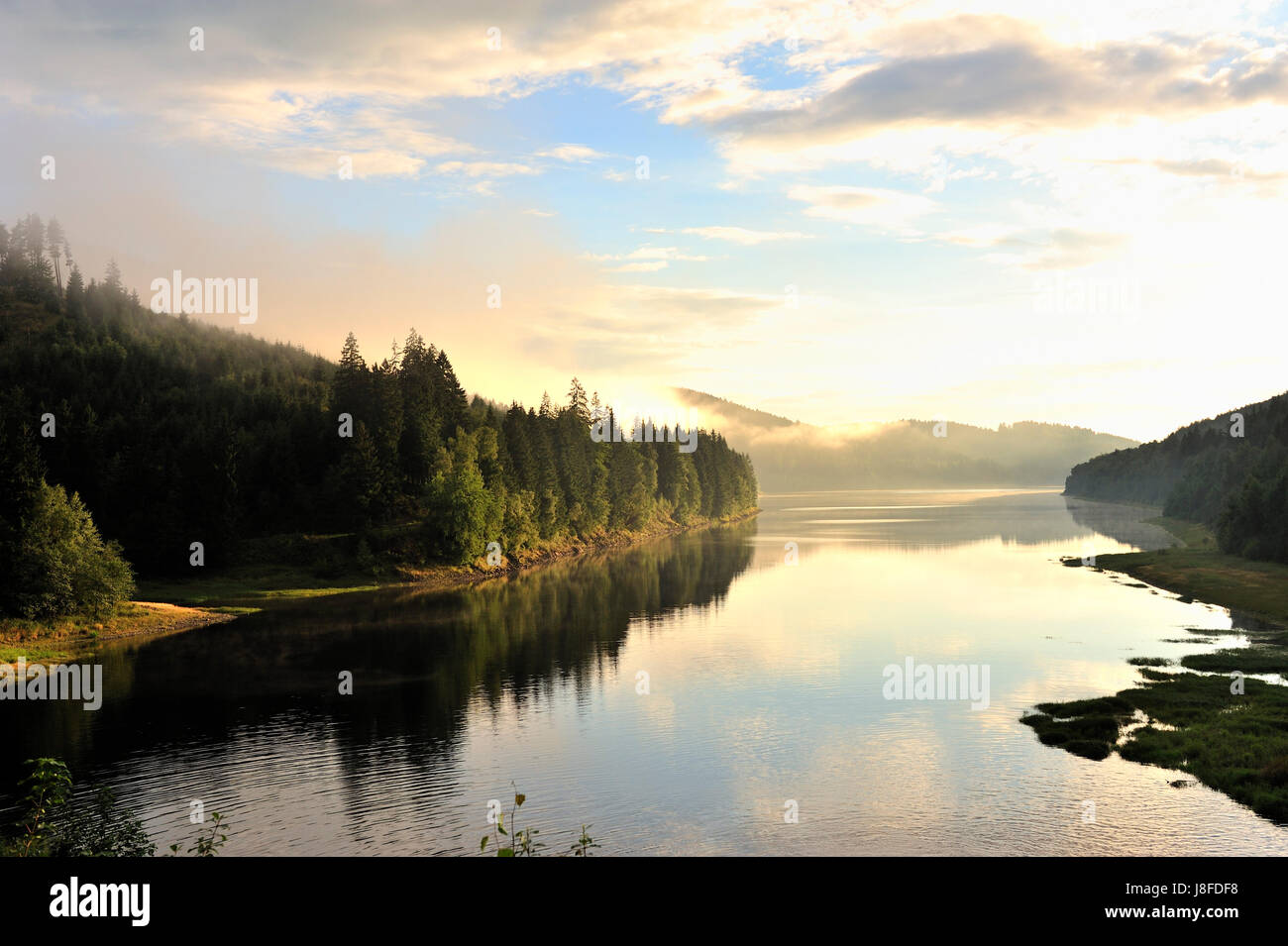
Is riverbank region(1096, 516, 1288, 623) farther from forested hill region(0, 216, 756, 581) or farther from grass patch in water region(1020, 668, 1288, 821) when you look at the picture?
forested hill region(0, 216, 756, 581)

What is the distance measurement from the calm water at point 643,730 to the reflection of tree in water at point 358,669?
0.32m

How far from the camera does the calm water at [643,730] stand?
3822cm

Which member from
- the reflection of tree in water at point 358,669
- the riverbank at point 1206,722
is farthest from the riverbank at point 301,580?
the riverbank at point 1206,722

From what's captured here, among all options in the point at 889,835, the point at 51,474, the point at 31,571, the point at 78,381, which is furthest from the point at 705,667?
the point at 78,381

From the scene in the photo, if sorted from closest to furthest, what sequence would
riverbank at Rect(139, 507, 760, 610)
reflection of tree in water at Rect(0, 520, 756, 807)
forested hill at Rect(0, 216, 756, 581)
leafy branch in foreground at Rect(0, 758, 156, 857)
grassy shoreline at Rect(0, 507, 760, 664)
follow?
leafy branch in foreground at Rect(0, 758, 156, 857) → reflection of tree in water at Rect(0, 520, 756, 807) → grassy shoreline at Rect(0, 507, 760, 664) → riverbank at Rect(139, 507, 760, 610) → forested hill at Rect(0, 216, 756, 581)

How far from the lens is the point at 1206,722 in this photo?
168 feet

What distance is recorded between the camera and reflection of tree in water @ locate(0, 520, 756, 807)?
53750mm

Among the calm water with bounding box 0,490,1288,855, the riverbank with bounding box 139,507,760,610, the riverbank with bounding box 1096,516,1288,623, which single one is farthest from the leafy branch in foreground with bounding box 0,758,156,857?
the riverbank with bounding box 1096,516,1288,623

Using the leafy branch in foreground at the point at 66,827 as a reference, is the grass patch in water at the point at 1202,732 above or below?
below

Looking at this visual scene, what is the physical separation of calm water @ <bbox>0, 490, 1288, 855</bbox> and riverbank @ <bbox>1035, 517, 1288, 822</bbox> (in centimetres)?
162

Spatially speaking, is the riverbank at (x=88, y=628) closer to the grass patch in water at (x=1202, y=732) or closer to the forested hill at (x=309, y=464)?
the forested hill at (x=309, y=464)

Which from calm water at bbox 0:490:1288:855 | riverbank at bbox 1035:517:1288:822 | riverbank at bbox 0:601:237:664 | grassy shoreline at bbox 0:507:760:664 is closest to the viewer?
calm water at bbox 0:490:1288:855

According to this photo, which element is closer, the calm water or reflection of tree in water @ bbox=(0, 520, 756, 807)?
the calm water

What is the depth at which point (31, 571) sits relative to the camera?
3110 inches
